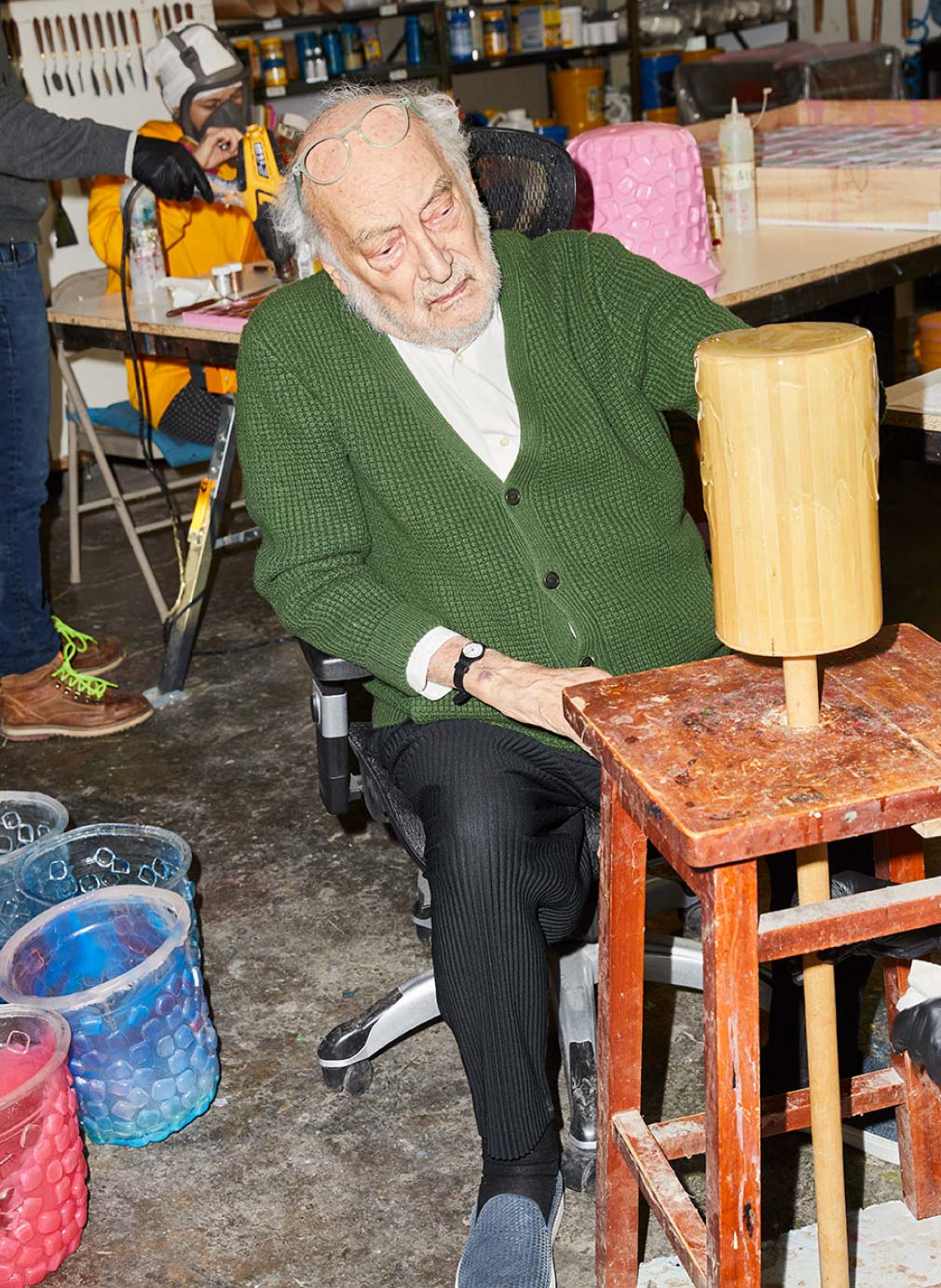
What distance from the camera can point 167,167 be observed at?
9.71 ft

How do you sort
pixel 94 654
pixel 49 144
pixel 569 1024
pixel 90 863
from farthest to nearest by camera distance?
pixel 94 654, pixel 49 144, pixel 90 863, pixel 569 1024

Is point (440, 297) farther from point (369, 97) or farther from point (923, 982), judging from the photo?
point (923, 982)

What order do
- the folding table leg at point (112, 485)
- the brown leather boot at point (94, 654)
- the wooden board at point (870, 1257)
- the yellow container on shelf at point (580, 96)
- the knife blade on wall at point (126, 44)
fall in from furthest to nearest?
the yellow container on shelf at point (580, 96)
the knife blade on wall at point (126, 44)
the folding table leg at point (112, 485)
the brown leather boot at point (94, 654)
the wooden board at point (870, 1257)

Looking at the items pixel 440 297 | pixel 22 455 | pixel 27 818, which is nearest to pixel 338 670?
pixel 440 297

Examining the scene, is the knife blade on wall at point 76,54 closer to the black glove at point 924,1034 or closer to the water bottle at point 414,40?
the water bottle at point 414,40

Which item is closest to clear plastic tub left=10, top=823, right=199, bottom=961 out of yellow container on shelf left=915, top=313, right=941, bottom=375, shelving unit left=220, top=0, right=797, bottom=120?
yellow container on shelf left=915, top=313, right=941, bottom=375

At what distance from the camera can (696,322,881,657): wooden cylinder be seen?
108cm

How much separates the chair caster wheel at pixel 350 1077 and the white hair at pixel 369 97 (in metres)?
1.07

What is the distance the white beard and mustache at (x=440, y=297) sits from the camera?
1745mm

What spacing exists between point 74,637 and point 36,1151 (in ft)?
6.88

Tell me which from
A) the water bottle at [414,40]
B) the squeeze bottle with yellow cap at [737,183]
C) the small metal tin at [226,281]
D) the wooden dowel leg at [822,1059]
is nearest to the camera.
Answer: the wooden dowel leg at [822,1059]

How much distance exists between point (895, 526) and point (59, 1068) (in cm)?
272

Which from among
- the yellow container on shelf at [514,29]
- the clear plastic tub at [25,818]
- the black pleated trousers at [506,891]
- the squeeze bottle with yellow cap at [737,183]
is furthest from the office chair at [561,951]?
the yellow container on shelf at [514,29]

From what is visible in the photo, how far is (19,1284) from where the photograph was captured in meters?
1.72
